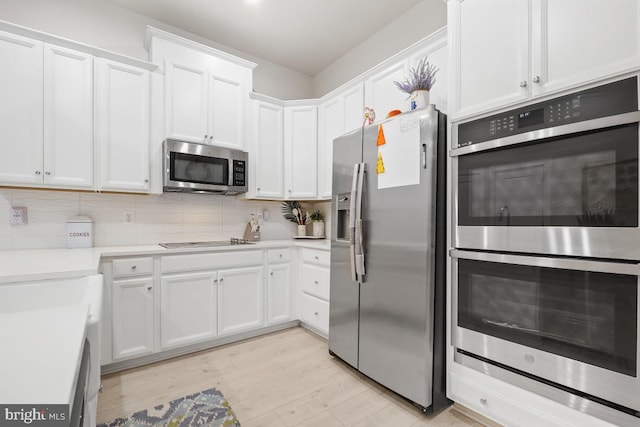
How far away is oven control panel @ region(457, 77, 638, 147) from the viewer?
4.10 feet

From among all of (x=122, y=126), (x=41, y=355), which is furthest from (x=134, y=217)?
(x=41, y=355)

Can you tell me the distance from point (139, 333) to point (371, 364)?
1.74 m

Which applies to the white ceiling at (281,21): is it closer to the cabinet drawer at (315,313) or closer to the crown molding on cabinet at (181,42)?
the crown molding on cabinet at (181,42)

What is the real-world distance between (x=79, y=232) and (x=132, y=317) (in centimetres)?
85

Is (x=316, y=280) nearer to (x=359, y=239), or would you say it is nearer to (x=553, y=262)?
(x=359, y=239)

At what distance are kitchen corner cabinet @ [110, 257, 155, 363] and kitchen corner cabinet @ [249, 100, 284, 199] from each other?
51.4 inches

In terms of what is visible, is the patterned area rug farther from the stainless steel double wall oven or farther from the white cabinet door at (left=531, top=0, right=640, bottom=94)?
the white cabinet door at (left=531, top=0, right=640, bottom=94)

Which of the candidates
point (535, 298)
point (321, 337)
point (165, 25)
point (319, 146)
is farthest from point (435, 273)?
point (165, 25)

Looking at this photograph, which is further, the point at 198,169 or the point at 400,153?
the point at 198,169

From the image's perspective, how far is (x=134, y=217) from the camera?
9.41 feet

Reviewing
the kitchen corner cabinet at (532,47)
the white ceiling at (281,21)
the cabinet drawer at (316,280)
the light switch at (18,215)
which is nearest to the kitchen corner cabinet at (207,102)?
the white ceiling at (281,21)

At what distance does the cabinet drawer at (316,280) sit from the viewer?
9.34 feet

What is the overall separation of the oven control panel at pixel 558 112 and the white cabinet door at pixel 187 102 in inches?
88.3

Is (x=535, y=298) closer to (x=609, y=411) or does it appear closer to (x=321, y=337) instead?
(x=609, y=411)
